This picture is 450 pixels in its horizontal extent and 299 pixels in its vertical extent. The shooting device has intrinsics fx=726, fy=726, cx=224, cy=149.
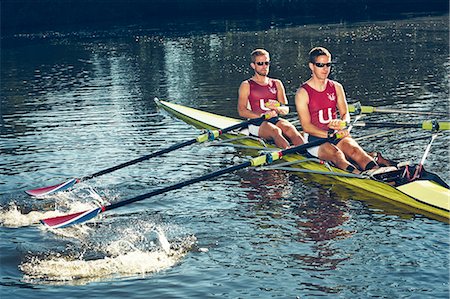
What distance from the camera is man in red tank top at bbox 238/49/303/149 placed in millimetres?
17984

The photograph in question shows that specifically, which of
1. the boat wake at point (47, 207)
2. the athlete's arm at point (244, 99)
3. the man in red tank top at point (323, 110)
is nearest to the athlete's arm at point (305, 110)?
the man in red tank top at point (323, 110)

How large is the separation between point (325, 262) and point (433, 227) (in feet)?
8.12

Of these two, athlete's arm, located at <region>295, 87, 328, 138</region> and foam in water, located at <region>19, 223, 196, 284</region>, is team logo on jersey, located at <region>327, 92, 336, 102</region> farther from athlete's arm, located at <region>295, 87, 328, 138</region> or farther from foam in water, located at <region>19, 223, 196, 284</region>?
foam in water, located at <region>19, 223, 196, 284</region>

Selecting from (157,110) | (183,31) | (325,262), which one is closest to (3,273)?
(325,262)

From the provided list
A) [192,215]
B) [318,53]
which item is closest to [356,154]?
[318,53]

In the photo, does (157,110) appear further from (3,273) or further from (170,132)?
(3,273)

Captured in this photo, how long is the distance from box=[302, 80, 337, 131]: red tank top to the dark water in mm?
1432

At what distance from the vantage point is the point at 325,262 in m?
11.8

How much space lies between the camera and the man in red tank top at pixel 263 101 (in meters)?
18.0

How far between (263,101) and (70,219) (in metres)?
7.41

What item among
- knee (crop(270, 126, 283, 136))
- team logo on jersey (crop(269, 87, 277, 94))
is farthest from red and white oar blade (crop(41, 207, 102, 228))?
team logo on jersey (crop(269, 87, 277, 94))

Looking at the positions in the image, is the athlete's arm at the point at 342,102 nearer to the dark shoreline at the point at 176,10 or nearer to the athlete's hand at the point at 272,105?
the athlete's hand at the point at 272,105

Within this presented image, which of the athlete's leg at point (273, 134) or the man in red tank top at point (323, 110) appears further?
the athlete's leg at point (273, 134)

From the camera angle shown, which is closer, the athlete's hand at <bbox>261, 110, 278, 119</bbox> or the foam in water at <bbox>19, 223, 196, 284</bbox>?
the foam in water at <bbox>19, 223, 196, 284</bbox>
